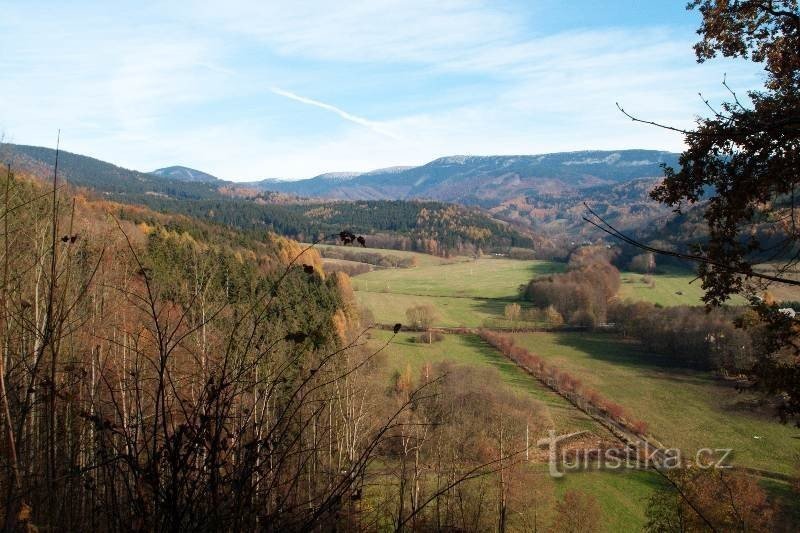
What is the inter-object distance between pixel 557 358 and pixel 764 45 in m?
41.3

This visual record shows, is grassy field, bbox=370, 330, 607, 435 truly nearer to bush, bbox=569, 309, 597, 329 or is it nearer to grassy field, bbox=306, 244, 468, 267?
bush, bbox=569, 309, 597, 329

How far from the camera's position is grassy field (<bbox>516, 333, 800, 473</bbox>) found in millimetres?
27531

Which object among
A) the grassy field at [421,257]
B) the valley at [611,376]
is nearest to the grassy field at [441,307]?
the valley at [611,376]

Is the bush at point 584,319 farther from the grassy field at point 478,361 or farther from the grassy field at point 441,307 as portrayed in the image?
the grassy field at point 478,361

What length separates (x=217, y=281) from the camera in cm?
1877

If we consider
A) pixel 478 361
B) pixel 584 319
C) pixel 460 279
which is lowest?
pixel 478 361

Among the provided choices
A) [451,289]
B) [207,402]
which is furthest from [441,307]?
[207,402]

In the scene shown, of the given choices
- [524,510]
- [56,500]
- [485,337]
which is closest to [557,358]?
[485,337]

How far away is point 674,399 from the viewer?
35.3 m

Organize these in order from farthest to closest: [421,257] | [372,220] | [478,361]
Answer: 1. [372,220]
2. [421,257]
3. [478,361]

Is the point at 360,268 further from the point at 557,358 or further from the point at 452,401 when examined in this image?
the point at 452,401

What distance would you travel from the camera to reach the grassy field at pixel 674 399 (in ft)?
90.3

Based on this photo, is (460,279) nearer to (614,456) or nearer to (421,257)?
(421,257)

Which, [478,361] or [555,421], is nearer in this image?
[555,421]
